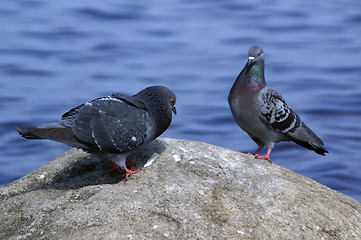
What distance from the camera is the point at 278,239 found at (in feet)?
17.8

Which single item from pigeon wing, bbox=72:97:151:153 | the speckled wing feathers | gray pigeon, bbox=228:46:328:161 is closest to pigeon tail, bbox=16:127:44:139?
pigeon wing, bbox=72:97:151:153

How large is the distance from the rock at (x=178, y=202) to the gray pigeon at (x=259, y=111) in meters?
1.00

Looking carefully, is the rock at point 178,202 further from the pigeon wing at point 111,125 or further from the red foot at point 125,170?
the pigeon wing at point 111,125

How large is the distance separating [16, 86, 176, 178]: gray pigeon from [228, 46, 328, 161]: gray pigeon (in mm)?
1388

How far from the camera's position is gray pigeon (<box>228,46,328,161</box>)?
7.80 metres

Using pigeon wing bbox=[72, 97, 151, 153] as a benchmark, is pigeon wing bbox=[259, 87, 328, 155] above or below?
below

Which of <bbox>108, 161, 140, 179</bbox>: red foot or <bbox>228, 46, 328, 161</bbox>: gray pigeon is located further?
<bbox>228, 46, 328, 161</bbox>: gray pigeon

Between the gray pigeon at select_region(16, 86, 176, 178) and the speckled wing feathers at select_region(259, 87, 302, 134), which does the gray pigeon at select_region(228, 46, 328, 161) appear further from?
the gray pigeon at select_region(16, 86, 176, 178)

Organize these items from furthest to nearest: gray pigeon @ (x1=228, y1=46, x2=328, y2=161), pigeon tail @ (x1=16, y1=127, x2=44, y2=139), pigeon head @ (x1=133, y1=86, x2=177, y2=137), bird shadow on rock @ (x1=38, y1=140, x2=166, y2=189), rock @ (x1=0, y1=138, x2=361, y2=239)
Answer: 1. gray pigeon @ (x1=228, y1=46, x2=328, y2=161)
2. pigeon head @ (x1=133, y1=86, x2=177, y2=137)
3. bird shadow on rock @ (x1=38, y1=140, x2=166, y2=189)
4. pigeon tail @ (x1=16, y1=127, x2=44, y2=139)
5. rock @ (x1=0, y1=138, x2=361, y2=239)

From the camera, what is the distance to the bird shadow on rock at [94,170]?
655cm

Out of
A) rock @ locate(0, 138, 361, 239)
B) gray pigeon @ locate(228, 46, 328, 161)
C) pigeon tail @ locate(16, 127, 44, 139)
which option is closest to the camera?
rock @ locate(0, 138, 361, 239)

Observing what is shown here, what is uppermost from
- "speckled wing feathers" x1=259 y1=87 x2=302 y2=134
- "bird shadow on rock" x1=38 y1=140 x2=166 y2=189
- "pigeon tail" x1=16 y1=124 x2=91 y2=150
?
"pigeon tail" x1=16 y1=124 x2=91 y2=150

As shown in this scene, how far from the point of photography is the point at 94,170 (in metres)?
6.89

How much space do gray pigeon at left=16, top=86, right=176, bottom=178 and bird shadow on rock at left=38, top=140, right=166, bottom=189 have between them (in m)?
0.17
